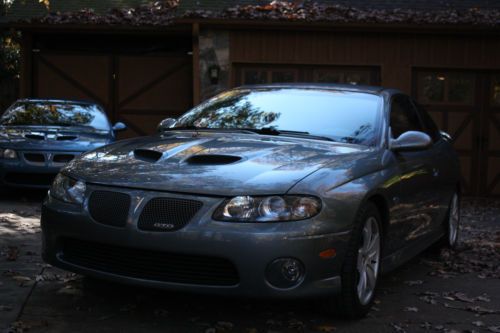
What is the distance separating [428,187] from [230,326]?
224 centimetres

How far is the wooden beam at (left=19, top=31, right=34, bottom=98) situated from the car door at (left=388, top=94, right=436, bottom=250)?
1034 cm

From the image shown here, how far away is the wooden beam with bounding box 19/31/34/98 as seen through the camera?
46.9 feet

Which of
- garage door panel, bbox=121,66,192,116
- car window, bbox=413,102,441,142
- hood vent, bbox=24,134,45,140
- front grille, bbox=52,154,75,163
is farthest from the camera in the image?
garage door panel, bbox=121,66,192,116

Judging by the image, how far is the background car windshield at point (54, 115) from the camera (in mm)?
10109

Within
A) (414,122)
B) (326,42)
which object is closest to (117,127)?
(326,42)

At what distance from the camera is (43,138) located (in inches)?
367

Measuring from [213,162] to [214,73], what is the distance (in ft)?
28.0

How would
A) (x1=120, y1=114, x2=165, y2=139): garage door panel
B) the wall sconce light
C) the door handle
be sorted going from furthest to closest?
(x1=120, y1=114, x2=165, y2=139): garage door panel
the wall sconce light
the door handle

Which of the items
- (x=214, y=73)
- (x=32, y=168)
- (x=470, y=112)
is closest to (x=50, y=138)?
(x=32, y=168)

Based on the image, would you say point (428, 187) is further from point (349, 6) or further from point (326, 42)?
point (349, 6)

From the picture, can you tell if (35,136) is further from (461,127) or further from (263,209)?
(461,127)

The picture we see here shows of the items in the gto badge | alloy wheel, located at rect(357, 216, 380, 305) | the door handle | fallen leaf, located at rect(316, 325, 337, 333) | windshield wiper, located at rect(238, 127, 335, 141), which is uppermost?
windshield wiper, located at rect(238, 127, 335, 141)

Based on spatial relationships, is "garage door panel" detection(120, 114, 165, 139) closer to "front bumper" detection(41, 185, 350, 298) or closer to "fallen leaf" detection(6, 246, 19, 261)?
"fallen leaf" detection(6, 246, 19, 261)

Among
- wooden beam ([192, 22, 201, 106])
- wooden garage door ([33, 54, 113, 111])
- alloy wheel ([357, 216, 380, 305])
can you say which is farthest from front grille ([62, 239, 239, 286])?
wooden garage door ([33, 54, 113, 111])
